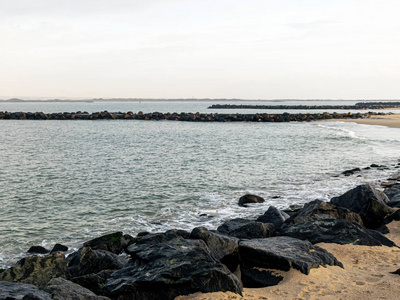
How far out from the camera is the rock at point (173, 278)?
6090mm

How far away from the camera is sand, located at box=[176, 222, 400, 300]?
6.03 metres

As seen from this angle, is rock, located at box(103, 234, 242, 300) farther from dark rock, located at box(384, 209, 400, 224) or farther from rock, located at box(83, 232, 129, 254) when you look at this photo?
dark rock, located at box(384, 209, 400, 224)

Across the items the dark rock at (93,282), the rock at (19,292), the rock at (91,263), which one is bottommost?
the rock at (91,263)

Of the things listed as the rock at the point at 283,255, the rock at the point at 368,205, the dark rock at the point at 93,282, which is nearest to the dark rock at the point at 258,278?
the rock at the point at 283,255

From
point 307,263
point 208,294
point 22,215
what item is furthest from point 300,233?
point 22,215

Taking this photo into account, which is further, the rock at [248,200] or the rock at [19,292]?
the rock at [248,200]

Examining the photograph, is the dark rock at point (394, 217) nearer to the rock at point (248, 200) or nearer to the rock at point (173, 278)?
the rock at point (248, 200)

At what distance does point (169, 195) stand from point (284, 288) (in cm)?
1118

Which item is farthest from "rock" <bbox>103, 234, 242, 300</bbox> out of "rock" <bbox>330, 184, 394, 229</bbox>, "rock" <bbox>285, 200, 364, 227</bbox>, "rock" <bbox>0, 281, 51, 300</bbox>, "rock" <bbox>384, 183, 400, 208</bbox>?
"rock" <bbox>384, 183, 400, 208</bbox>

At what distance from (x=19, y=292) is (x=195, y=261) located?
9.30 feet

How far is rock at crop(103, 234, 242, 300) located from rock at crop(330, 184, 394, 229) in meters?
6.26

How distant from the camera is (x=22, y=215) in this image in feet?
46.2

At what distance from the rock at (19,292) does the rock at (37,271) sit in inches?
57.9

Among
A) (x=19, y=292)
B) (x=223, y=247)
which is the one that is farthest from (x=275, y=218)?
(x=19, y=292)
